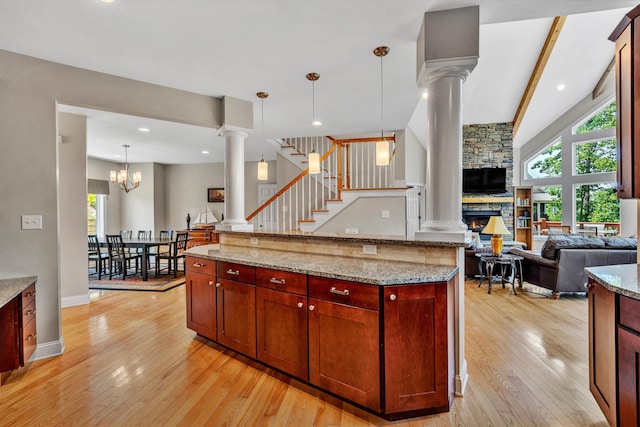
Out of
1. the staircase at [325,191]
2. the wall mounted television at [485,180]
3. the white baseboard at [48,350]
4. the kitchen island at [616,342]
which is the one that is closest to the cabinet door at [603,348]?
the kitchen island at [616,342]

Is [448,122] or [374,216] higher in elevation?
[448,122]

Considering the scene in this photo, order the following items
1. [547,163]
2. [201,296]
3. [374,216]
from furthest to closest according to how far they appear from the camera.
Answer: [547,163] < [374,216] < [201,296]

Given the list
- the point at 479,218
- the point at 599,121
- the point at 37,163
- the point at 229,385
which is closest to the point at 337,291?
the point at 229,385

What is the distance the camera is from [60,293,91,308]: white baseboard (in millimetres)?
4340

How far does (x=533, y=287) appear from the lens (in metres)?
5.21

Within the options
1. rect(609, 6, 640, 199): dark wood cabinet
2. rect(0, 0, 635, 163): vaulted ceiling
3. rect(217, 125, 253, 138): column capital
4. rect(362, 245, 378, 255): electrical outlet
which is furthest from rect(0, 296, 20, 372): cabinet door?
rect(609, 6, 640, 199): dark wood cabinet

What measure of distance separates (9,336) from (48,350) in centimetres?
65

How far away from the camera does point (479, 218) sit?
8.84 meters

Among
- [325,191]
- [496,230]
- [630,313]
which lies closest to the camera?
[630,313]

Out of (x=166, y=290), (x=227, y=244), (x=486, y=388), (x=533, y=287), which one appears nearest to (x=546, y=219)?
(x=533, y=287)

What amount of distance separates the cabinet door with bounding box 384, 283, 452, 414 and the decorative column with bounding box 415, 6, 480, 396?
331 mm

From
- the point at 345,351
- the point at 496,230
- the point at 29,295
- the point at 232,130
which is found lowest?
the point at 345,351

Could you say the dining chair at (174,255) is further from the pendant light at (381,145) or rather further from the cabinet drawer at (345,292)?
the cabinet drawer at (345,292)

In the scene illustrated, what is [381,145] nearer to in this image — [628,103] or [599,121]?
[628,103]
